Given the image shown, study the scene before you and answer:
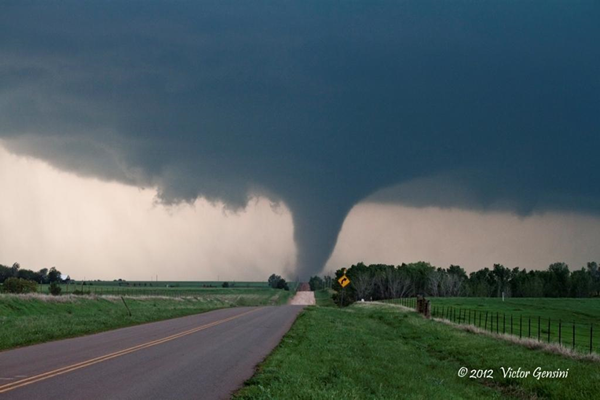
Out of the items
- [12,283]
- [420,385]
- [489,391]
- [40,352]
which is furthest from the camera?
[12,283]

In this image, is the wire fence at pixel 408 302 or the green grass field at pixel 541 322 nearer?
the green grass field at pixel 541 322

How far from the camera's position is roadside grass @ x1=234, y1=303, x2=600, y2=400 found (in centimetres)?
1730

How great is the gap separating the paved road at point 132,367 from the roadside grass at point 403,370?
1139 millimetres

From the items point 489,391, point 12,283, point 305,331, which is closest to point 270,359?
point 489,391

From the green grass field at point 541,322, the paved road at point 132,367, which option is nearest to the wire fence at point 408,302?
the green grass field at point 541,322

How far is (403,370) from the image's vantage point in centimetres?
2381

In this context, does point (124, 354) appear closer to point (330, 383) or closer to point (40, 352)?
point (40, 352)

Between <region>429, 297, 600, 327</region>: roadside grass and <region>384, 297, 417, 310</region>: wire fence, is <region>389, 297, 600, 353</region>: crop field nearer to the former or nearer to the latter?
<region>429, 297, 600, 327</region>: roadside grass

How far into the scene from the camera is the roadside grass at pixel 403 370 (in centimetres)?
1730

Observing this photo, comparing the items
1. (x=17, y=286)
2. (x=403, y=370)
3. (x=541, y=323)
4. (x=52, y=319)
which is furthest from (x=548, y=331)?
(x=17, y=286)

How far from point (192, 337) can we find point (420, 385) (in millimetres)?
15776

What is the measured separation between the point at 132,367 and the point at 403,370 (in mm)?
10016

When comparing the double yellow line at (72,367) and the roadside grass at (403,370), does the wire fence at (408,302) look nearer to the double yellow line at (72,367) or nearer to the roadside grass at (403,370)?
the roadside grass at (403,370)

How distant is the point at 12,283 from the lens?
317ft
